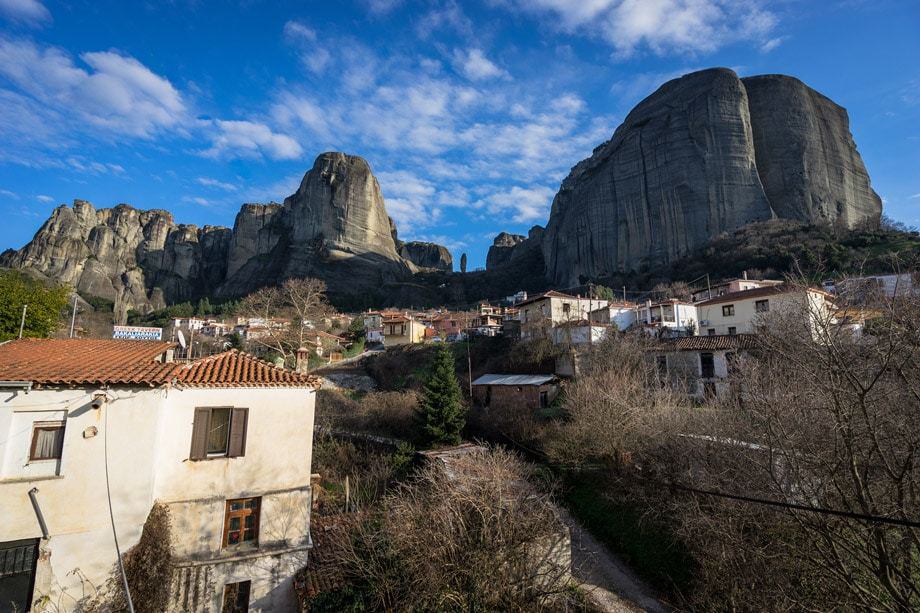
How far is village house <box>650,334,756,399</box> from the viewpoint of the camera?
2389cm

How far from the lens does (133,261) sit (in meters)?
110

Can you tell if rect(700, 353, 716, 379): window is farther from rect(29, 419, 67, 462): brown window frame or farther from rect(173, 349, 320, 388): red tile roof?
rect(29, 419, 67, 462): brown window frame

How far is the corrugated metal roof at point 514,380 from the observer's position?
27891 millimetres

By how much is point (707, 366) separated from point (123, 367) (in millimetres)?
26453

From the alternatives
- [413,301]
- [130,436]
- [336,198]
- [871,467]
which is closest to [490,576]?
[871,467]

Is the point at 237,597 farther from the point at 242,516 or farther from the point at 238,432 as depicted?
the point at 238,432

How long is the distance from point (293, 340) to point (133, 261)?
103m

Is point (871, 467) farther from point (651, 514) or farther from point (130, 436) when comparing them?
point (130, 436)

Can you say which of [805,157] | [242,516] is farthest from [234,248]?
[805,157]

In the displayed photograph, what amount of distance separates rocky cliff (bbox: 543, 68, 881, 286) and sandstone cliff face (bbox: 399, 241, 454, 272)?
61701 millimetres

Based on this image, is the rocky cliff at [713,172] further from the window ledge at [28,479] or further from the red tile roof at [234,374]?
the window ledge at [28,479]

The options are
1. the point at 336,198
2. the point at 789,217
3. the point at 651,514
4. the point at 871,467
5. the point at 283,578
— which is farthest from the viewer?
the point at 336,198

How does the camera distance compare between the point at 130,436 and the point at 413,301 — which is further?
the point at 413,301

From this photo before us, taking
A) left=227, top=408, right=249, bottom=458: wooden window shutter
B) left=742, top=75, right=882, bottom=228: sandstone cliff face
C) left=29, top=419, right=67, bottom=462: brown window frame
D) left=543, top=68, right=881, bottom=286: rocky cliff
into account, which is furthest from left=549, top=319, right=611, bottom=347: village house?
left=742, top=75, right=882, bottom=228: sandstone cliff face
